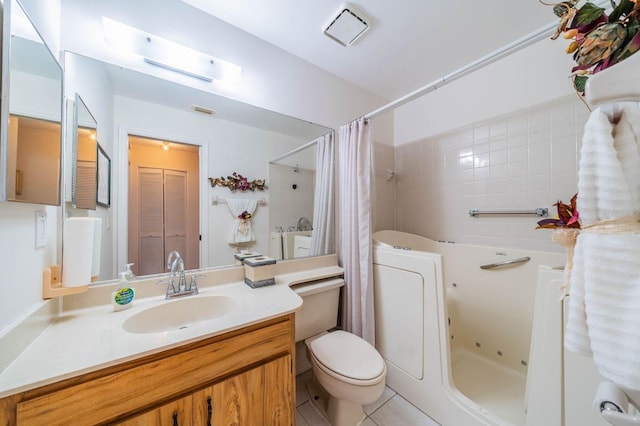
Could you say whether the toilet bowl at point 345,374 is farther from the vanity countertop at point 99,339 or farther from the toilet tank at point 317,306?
the vanity countertop at point 99,339

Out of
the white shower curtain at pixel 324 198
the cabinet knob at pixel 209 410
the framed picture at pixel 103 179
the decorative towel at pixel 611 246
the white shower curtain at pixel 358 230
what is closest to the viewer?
the decorative towel at pixel 611 246

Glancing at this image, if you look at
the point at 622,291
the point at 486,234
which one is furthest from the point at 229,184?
the point at 486,234

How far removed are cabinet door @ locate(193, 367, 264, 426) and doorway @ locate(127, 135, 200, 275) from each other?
0.66 meters

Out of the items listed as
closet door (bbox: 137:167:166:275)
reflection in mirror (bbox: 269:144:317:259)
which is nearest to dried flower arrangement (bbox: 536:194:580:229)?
reflection in mirror (bbox: 269:144:317:259)

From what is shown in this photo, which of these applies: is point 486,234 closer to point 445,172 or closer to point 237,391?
point 445,172

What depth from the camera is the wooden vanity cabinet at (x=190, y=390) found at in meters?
0.59

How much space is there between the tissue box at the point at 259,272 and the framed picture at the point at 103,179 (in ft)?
2.41

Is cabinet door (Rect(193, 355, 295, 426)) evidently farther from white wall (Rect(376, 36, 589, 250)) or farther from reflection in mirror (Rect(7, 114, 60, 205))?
white wall (Rect(376, 36, 589, 250))

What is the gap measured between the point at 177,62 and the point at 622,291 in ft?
6.08

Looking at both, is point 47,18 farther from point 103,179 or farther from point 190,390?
point 190,390

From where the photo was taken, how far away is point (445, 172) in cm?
213

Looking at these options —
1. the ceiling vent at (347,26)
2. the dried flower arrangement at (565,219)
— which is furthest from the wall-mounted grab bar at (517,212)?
the ceiling vent at (347,26)

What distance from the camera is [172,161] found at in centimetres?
123

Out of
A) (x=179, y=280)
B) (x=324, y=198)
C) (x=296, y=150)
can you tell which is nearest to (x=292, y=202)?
(x=324, y=198)
